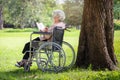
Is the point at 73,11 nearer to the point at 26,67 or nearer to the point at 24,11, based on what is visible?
the point at 24,11

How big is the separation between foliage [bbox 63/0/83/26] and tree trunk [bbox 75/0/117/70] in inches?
1916

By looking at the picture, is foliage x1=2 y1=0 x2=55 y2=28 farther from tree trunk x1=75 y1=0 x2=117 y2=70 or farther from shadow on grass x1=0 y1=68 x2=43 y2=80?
shadow on grass x1=0 y1=68 x2=43 y2=80

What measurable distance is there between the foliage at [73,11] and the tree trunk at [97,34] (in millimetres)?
48660

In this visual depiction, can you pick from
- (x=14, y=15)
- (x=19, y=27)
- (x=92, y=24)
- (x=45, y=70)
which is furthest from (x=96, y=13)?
(x=19, y=27)

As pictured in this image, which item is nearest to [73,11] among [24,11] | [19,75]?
[24,11]

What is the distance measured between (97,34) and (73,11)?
52.9 metres

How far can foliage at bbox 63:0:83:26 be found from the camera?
57.2m

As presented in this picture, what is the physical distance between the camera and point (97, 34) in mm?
7199

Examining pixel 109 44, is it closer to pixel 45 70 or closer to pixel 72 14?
pixel 45 70

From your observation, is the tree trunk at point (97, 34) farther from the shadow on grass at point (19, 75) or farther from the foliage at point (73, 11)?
the foliage at point (73, 11)

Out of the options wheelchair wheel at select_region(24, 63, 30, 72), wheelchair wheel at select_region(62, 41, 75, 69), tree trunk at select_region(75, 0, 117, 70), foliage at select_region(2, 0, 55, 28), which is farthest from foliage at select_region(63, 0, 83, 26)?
wheelchair wheel at select_region(24, 63, 30, 72)

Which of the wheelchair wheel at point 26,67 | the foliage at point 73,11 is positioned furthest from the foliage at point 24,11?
the wheelchair wheel at point 26,67

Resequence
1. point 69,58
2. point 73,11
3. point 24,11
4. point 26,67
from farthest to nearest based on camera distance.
A: point 73,11 → point 24,11 → point 69,58 → point 26,67

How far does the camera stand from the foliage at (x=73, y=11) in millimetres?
57188
